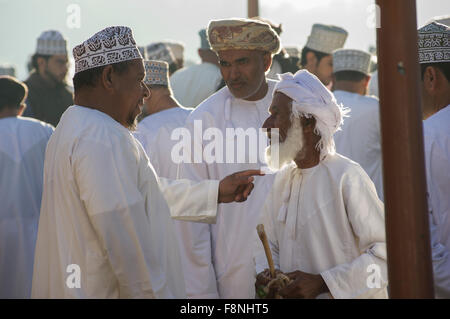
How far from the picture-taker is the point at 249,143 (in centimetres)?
528

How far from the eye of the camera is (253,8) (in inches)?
336

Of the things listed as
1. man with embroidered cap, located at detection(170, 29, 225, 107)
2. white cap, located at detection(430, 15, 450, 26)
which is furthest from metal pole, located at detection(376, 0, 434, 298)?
man with embroidered cap, located at detection(170, 29, 225, 107)

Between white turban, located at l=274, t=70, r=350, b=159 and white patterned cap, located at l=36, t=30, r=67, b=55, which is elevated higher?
white patterned cap, located at l=36, t=30, r=67, b=55

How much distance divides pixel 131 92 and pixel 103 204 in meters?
0.69

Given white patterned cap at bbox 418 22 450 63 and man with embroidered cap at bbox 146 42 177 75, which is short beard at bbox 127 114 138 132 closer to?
white patterned cap at bbox 418 22 450 63

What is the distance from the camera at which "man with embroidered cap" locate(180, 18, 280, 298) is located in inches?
204

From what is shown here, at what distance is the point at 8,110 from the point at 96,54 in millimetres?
2445

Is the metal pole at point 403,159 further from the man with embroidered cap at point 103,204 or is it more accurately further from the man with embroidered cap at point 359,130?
the man with embroidered cap at point 359,130

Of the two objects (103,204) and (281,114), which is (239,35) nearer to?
(281,114)

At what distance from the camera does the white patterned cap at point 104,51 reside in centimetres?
369

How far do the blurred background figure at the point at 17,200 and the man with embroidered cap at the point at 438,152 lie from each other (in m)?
3.05

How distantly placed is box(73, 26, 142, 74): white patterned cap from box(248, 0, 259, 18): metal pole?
4.89m

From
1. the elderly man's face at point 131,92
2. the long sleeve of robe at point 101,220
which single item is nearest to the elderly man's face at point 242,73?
the elderly man's face at point 131,92
